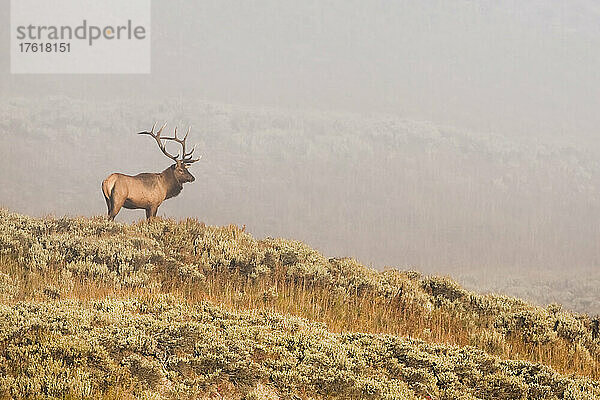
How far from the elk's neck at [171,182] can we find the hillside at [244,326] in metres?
1.00

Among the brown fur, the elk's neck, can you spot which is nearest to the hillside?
the brown fur

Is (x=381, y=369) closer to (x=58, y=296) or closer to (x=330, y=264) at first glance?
(x=58, y=296)

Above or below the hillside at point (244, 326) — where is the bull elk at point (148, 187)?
above

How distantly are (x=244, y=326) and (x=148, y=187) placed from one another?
682 cm

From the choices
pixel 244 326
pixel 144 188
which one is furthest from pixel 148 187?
pixel 244 326

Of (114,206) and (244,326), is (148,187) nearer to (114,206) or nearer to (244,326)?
(114,206)

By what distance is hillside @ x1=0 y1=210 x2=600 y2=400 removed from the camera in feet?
16.9

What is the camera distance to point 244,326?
641cm

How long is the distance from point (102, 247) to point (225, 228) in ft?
8.99

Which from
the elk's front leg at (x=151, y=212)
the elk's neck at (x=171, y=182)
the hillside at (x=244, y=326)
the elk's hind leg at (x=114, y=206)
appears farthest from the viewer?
the elk's neck at (x=171, y=182)

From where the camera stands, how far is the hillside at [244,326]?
5.16 m

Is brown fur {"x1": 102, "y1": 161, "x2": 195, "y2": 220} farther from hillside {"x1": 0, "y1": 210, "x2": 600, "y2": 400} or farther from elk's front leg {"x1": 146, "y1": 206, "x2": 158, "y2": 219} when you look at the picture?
hillside {"x1": 0, "y1": 210, "x2": 600, "y2": 400}

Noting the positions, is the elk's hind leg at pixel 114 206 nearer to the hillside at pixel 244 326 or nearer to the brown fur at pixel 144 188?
the brown fur at pixel 144 188

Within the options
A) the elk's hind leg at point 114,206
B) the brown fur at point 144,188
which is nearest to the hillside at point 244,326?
the elk's hind leg at point 114,206
